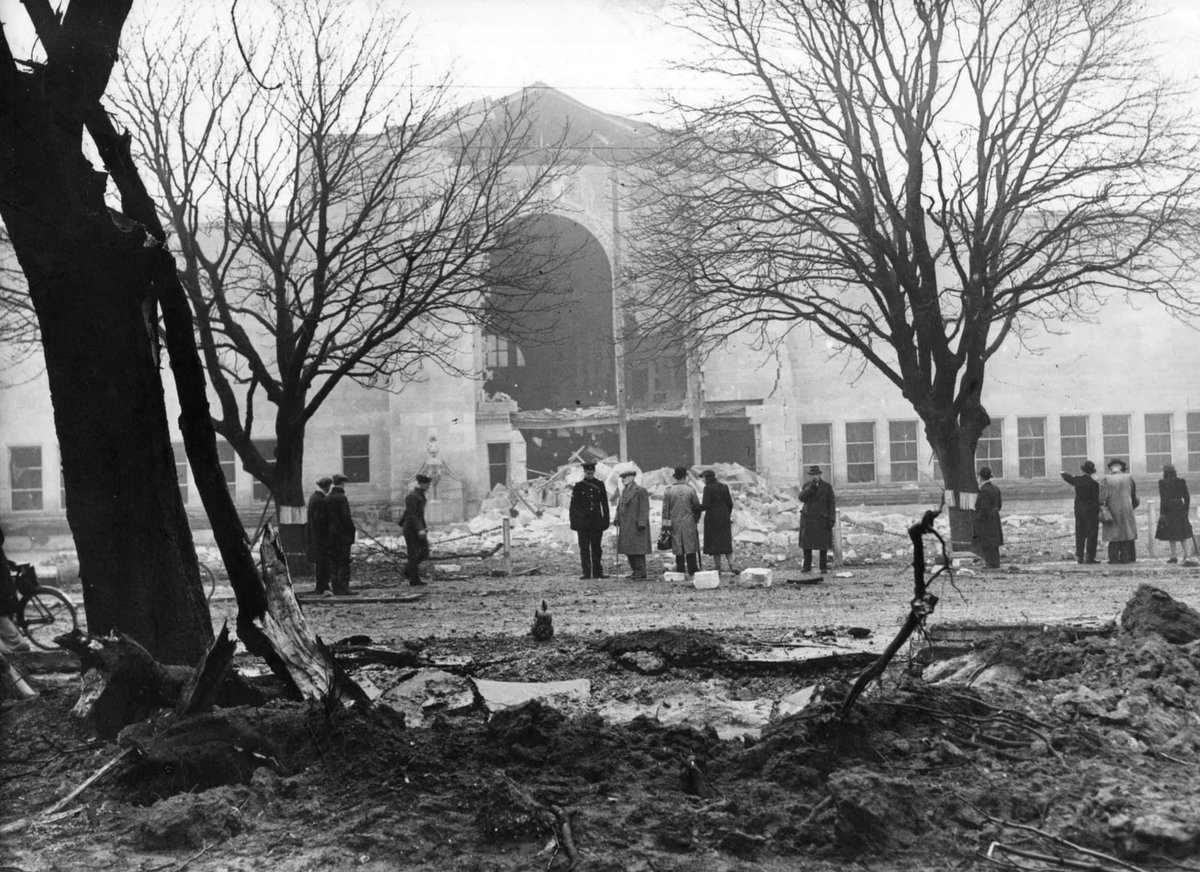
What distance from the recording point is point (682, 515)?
17.0 meters

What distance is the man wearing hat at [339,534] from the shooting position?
584 inches

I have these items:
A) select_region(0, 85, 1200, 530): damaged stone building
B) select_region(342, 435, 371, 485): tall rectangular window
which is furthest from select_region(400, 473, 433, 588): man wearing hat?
select_region(342, 435, 371, 485): tall rectangular window

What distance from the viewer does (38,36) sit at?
22.5ft

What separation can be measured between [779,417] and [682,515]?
15487 millimetres

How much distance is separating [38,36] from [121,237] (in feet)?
4.87

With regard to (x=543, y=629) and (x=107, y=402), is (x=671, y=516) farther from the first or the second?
(x=107, y=402)

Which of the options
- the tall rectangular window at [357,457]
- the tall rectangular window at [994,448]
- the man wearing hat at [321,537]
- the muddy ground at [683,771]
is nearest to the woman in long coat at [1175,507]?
the muddy ground at [683,771]

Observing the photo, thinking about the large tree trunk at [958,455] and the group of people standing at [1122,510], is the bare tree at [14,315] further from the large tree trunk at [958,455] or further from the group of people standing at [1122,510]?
the group of people standing at [1122,510]

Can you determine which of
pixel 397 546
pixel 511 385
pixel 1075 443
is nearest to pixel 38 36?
pixel 397 546

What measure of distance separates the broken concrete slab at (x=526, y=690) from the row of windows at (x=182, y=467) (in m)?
20.4

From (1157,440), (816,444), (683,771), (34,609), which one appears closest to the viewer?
(683,771)

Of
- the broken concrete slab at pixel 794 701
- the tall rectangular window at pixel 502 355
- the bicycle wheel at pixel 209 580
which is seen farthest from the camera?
the tall rectangular window at pixel 502 355

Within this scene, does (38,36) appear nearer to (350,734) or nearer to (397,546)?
(350,734)

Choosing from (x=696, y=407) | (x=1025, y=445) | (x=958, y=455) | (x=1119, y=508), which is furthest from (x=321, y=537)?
(x=1025, y=445)
